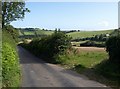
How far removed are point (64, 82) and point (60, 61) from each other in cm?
1685

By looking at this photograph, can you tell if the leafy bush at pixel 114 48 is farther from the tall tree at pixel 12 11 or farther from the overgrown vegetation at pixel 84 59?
the tall tree at pixel 12 11

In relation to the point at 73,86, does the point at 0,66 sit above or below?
above

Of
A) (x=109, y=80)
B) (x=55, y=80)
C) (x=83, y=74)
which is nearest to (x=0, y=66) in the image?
(x=55, y=80)

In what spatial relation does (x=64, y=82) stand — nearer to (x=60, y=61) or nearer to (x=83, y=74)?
(x=83, y=74)

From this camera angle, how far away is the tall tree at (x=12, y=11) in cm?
4491

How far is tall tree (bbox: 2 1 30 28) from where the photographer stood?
147 ft

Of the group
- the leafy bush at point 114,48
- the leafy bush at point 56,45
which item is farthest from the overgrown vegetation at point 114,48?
the leafy bush at point 56,45

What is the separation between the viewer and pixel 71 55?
4297 cm

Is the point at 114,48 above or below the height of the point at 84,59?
above

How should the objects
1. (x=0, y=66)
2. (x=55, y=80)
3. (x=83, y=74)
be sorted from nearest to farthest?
1. (x=0, y=66)
2. (x=55, y=80)
3. (x=83, y=74)

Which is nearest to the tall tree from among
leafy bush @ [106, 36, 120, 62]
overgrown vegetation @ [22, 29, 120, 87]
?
overgrown vegetation @ [22, 29, 120, 87]

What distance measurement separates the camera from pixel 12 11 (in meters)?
47.3

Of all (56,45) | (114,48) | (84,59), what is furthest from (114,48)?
(56,45)

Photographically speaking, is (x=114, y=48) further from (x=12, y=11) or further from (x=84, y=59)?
(x=12, y=11)
